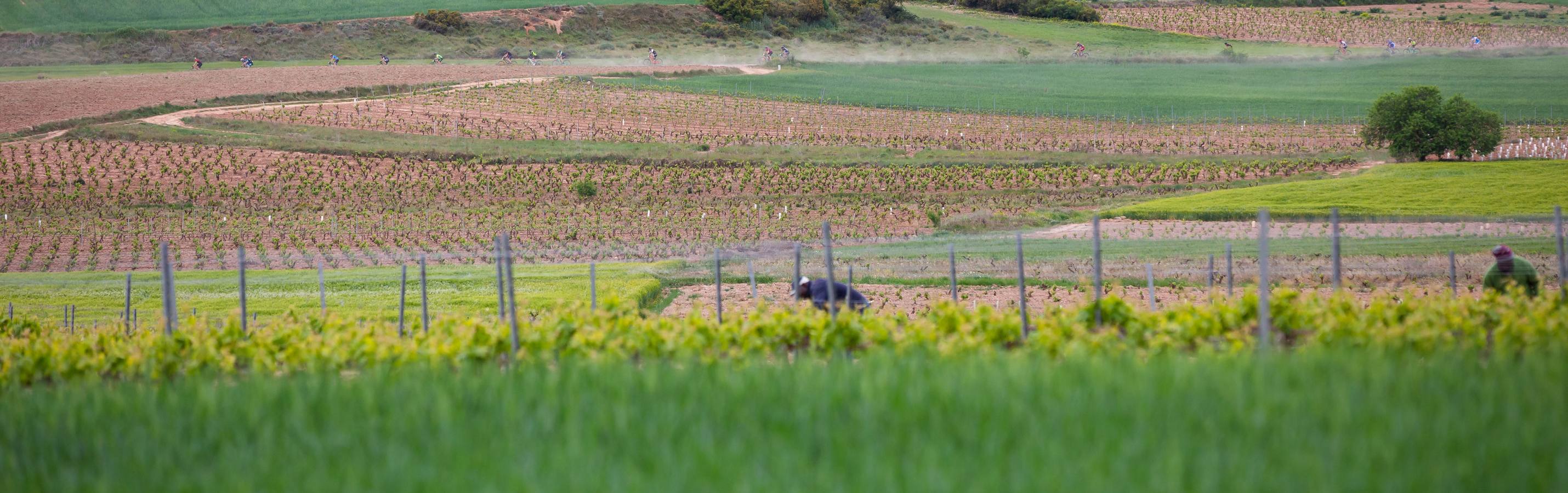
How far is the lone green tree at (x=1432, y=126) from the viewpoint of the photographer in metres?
50.9

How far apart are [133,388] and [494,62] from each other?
84.5 meters

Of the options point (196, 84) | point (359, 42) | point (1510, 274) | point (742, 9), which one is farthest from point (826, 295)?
point (742, 9)

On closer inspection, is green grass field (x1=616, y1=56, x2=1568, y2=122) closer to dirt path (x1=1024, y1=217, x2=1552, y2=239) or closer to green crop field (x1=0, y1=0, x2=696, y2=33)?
green crop field (x1=0, y1=0, x2=696, y2=33)

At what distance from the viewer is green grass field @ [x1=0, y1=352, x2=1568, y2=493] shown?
725 cm

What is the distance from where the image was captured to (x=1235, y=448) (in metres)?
7.57

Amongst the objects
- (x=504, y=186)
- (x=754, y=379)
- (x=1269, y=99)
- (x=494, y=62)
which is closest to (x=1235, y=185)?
(x=504, y=186)

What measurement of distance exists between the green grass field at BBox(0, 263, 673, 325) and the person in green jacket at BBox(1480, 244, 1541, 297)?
15508mm

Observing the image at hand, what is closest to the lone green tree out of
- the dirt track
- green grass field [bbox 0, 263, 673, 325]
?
green grass field [bbox 0, 263, 673, 325]

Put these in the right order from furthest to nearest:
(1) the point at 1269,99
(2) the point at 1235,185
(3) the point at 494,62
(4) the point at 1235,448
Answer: (3) the point at 494,62 → (1) the point at 1269,99 → (2) the point at 1235,185 → (4) the point at 1235,448

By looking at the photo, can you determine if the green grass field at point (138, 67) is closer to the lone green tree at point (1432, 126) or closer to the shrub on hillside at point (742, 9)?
the shrub on hillside at point (742, 9)

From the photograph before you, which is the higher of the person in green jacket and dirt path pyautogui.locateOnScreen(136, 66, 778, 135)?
dirt path pyautogui.locateOnScreen(136, 66, 778, 135)

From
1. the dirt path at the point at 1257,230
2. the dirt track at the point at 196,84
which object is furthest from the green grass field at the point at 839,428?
the dirt track at the point at 196,84

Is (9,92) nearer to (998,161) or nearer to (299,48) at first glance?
(299,48)

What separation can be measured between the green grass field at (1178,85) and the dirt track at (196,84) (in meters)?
10.2
